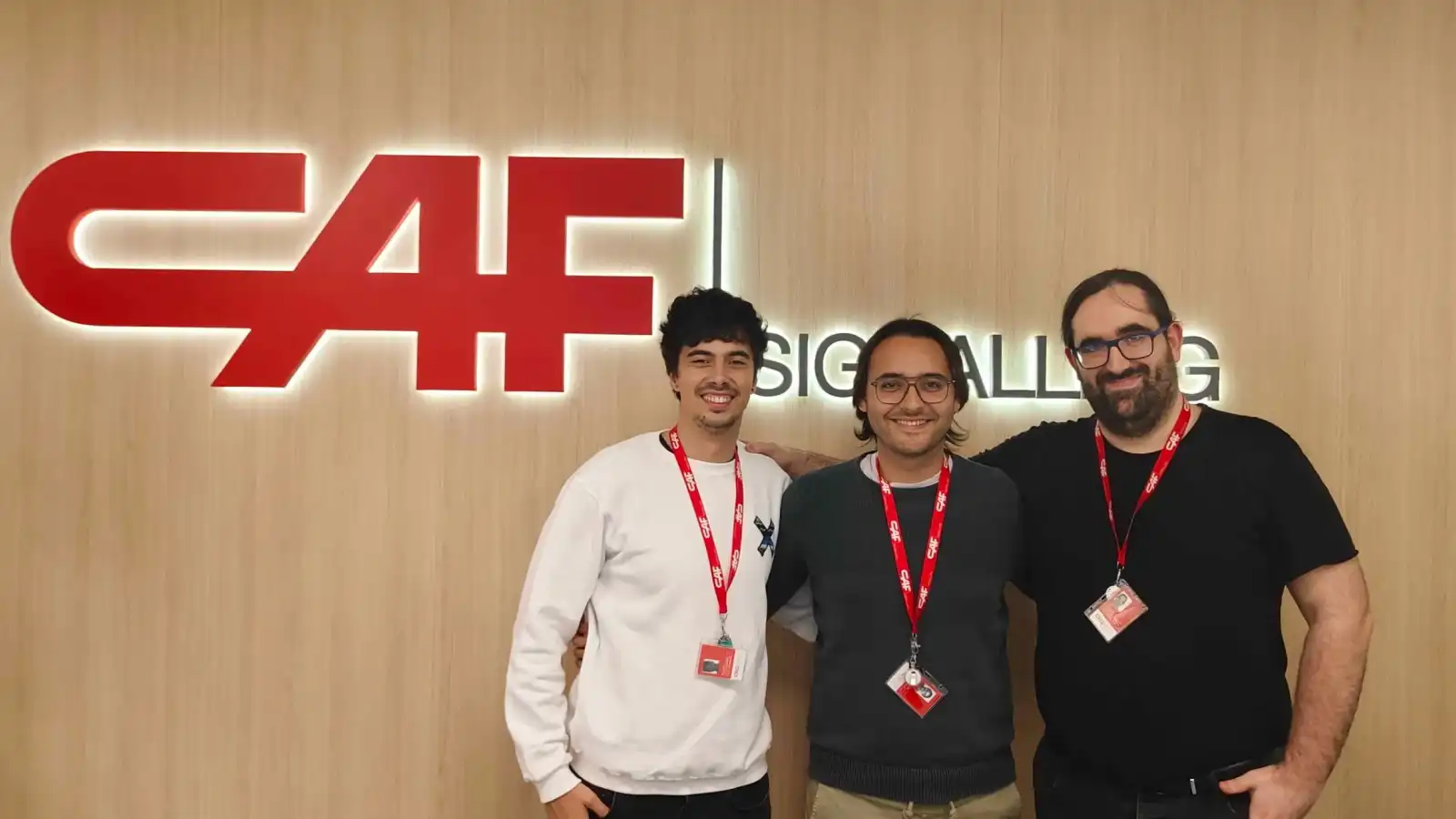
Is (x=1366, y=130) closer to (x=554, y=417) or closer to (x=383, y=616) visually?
(x=554, y=417)

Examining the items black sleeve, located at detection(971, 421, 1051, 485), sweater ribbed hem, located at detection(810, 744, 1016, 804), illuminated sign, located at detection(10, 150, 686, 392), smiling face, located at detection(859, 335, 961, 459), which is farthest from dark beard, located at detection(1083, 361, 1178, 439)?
illuminated sign, located at detection(10, 150, 686, 392)

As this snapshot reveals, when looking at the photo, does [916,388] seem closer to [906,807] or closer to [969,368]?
[969,368]

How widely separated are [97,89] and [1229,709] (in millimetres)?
3526

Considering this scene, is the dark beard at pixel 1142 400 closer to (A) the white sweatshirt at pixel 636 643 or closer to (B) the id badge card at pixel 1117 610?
(B) the id badge card at pixel 1117 610

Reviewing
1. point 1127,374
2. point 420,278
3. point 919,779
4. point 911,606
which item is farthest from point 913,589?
point 420,278

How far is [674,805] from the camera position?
1.97 metres

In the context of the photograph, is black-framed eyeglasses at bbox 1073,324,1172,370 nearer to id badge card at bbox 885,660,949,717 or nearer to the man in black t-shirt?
the man in black t-shirt

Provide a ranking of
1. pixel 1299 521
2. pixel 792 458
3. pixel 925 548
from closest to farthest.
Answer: pixel 1299 521, pixel 925 548, pixel 792 458

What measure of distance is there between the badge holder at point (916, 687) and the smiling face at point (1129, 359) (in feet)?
2.28

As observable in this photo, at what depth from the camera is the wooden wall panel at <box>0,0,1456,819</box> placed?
104 inches

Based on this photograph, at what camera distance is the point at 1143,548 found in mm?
1900

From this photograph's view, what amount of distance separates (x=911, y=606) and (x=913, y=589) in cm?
4

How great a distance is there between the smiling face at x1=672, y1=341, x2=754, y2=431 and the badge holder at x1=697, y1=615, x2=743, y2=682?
0.50m

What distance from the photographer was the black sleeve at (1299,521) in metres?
1.84
